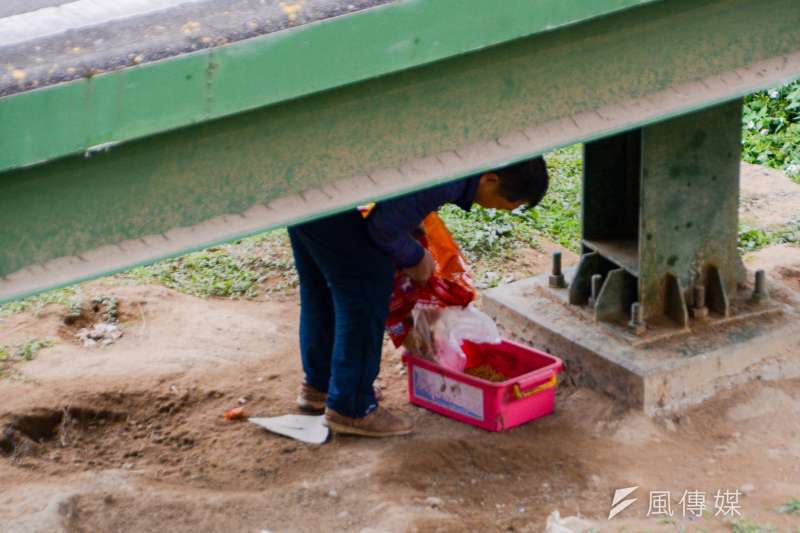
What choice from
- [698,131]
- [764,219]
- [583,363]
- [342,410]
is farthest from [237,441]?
[764,219]

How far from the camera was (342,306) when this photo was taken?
4285 mm

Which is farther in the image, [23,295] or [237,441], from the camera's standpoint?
[237,441]

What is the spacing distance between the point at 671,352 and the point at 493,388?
0.73 meters

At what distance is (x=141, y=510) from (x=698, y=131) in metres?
2.49

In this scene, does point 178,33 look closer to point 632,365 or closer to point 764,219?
point 632,365

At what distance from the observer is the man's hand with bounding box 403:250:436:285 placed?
4.36 meters

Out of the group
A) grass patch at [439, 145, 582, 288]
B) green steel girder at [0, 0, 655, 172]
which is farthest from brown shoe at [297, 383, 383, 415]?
green steel girder at [0, 0, 655, 172]

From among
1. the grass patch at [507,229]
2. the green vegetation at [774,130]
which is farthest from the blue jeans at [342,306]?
the green vegetation at [774,130]

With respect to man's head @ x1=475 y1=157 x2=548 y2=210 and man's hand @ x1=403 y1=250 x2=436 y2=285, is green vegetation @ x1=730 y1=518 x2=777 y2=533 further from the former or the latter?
man's hand @ x1=403 y1=250 x2=436 y2=285

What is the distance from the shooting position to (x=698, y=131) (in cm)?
442

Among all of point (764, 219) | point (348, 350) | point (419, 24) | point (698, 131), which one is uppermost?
point (419, 24)

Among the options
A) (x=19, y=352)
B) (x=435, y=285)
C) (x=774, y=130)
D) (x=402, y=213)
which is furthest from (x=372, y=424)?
(x=774, y=130)

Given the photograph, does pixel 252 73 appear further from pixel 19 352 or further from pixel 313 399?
pixel 19 352

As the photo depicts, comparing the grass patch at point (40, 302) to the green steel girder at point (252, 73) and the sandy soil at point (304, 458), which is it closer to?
the sandy soil at point (304, 458)
